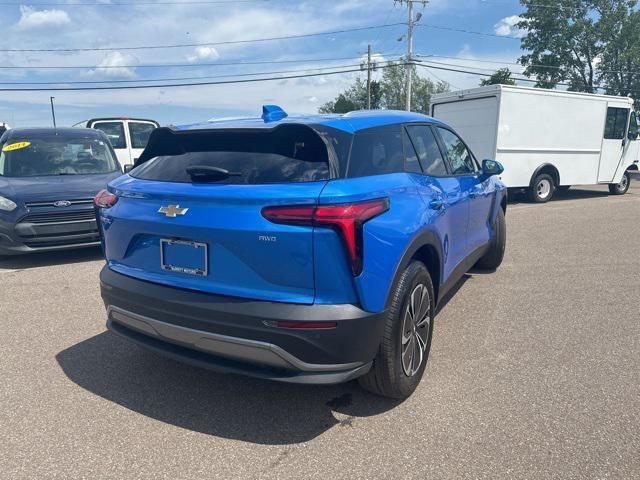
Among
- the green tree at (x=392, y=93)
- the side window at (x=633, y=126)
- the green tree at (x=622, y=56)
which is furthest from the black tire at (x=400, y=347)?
the green tree at (x=392, y=93)

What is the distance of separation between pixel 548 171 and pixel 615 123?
265 centimetres

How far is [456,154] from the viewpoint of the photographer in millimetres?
4340

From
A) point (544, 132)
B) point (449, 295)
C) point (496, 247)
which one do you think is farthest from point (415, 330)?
point (544, 132)

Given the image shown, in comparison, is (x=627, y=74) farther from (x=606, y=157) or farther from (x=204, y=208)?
(x=204, y=208)

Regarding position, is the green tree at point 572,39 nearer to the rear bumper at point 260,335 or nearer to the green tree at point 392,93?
the green tree at point 392,93

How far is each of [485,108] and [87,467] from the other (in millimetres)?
11446

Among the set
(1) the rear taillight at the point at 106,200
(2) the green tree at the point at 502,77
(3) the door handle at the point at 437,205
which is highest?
(2) the green tree at the point at 502,77

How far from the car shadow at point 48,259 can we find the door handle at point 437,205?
506 centimetres

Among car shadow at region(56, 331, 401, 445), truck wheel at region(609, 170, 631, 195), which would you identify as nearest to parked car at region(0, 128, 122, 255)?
car shadow at region(56, 331, 401, 445)

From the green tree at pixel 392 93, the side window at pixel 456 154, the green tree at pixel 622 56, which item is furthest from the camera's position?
the green tree at pixel 392 93

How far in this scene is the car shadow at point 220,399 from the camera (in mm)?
2742

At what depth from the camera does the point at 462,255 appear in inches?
165

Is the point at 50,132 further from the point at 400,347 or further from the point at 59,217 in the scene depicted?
the point at 400,347

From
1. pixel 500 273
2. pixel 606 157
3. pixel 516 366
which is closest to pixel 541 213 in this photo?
pixel 606 157
